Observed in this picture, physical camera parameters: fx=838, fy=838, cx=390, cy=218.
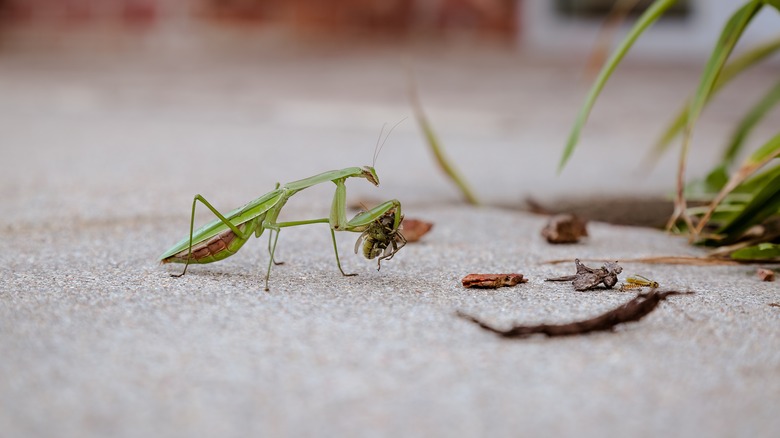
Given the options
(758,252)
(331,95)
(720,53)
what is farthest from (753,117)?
(331,95)

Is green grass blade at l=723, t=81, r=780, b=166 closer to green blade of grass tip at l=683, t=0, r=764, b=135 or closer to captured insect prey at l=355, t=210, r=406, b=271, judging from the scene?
green blade of grass tip at l=683, t=0, r=764, b=135

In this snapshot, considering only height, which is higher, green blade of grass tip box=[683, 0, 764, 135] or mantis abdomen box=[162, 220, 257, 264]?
green blade of grass tip box=[683, 0, 764, 135]

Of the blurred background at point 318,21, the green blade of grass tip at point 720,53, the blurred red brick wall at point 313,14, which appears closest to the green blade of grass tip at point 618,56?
the green blade of grass tip at point 720,53

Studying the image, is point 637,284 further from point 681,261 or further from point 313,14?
point 313,14

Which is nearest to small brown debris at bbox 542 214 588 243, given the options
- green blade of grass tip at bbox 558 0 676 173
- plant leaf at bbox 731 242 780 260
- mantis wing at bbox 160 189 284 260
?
green blade of grass tip at bbox 558 0 676 173

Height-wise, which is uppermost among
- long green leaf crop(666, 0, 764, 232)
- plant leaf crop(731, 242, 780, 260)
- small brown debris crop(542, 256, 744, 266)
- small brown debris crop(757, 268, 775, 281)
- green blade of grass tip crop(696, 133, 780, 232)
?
long green leaf crop(666, 0, 764, 232)

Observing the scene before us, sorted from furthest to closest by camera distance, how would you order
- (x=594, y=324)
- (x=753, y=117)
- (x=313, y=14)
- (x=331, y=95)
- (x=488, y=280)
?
1. (x=313, y=14)
2. (x=331, y=95)
3. (x=753, y=117)
4. (x=488, y=280)
5. (x=594, y=324)

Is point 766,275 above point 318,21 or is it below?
below
